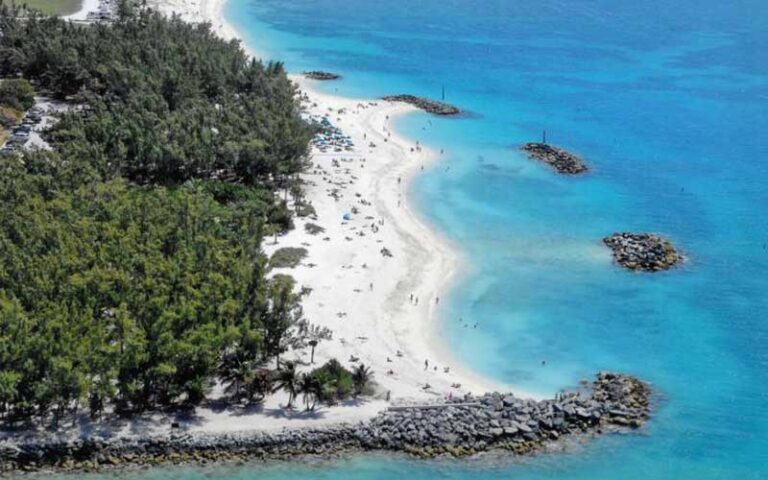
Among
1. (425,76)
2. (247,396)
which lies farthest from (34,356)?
(425,76)

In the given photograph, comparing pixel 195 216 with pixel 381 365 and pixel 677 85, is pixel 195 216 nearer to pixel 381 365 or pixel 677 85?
pixel 381 365

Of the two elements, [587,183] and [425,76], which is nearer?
[587,183]

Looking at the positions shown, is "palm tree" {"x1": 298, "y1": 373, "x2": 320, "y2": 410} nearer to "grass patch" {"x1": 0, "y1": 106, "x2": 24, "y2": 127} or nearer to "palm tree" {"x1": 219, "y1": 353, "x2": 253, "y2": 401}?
"palm tree" {"x1": 219, "y1": 353, "x2": 253, "y2": 401}

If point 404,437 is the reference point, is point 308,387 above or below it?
above

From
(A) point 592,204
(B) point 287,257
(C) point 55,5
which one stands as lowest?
(B) point 287,257

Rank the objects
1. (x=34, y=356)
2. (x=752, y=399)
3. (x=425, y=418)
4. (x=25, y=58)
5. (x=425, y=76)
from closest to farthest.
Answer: (x=34, y=356), (x=425, y=418), (x=752, y=399), (x=25, y=58), (x=425, y=76)

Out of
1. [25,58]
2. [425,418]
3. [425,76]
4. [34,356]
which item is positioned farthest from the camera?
[425,76]

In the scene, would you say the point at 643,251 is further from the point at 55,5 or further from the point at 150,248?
the point at 55,5

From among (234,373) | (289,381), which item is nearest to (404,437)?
(289,381)
